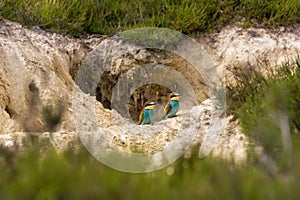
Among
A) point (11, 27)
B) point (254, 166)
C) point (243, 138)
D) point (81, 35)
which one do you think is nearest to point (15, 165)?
point (254, 166)

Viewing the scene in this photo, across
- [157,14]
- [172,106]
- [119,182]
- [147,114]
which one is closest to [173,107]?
[172,106]

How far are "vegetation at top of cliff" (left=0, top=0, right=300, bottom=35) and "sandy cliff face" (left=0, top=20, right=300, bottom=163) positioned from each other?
171mm

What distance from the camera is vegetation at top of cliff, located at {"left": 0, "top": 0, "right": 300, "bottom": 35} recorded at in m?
9.33

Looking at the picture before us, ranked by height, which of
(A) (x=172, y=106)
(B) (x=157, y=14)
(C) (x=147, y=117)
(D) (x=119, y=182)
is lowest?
(D) (x=119, y=182)

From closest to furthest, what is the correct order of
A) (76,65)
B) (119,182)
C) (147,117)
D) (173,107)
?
1. (119,182)
2. (173,107)
3. (147,117)
4. (76,65)

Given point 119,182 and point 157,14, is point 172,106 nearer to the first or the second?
point 157,14

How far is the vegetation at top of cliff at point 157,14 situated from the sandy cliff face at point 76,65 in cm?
17

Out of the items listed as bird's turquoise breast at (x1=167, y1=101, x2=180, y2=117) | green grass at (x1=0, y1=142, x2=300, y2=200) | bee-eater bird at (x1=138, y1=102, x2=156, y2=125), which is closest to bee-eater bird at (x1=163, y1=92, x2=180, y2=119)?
bird's turquoise breast at (x1=167, y1=101, x2=180, y2=117)

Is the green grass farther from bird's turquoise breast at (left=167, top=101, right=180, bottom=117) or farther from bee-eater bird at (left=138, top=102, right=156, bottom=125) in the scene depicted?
Answer: bee-eater bird at (left=138, top=102, right=156, bottom=125)

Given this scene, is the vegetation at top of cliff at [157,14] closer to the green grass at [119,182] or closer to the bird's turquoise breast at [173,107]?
the bird's turquoise breast at [173,107]

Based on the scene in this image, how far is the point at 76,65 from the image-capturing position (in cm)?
953

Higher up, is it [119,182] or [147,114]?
[147,114]

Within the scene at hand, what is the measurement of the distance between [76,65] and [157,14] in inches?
56.8

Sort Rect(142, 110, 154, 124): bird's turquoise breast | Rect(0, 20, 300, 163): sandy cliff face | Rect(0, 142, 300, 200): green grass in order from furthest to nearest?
Rect(142, 110, 154, 124): bird's turquoise breast
Rect(0, 20, 300, 163): sandy cliff face
Rect(0, 142, 300, 200): green grass
